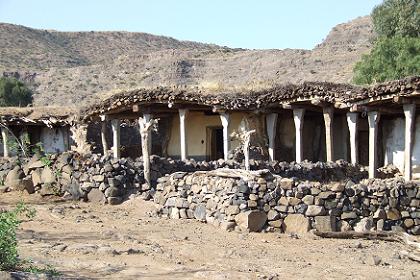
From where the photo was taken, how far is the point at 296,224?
463 inches

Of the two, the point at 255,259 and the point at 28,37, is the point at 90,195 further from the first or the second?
the point at 28,37

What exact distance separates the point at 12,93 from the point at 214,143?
26.9 metres

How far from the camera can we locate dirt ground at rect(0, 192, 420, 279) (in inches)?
326

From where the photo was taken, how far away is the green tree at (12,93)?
44.1 meters

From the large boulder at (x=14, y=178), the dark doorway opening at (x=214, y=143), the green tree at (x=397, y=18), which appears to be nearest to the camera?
the large boulder at (x=14, y=178)

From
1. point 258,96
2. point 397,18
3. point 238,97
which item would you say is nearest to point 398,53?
point 397,18

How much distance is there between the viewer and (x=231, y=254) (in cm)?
974

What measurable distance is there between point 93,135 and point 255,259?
16058 mm

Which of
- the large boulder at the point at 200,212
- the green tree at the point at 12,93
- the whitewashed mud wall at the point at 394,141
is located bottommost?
the large boulder at the point at 200,212

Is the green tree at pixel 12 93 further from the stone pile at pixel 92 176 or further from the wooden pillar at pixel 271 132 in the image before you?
the wooden pillar at pixel 271 132

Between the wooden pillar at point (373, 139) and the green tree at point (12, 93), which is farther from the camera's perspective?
the green tree at point (12, 93)

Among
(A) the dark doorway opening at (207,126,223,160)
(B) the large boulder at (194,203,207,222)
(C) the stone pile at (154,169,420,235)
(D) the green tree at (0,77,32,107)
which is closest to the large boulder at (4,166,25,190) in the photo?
(B) the large boulder at (194,203,207,222)

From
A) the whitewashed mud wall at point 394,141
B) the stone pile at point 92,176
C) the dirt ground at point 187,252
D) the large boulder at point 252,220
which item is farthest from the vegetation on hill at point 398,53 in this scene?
the dirt ground at point 187,252

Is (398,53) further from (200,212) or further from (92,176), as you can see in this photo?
(200,212)
